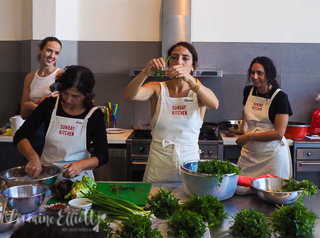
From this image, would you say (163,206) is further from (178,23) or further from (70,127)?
(178,23)

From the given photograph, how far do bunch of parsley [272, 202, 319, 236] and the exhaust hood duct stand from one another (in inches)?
123

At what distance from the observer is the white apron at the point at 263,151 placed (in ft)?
11.5

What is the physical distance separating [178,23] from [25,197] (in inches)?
127

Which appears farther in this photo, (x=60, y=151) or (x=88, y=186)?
(x=60, y=151)

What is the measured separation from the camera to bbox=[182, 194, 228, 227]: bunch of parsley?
5.90 ft

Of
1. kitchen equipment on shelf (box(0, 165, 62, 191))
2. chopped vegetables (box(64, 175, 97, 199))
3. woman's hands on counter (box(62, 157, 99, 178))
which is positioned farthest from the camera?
woman's hands on counter (box(62, 157, 99, 178))

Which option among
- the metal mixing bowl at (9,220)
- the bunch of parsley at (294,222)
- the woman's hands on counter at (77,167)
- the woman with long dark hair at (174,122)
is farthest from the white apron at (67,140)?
the bunch of parsley at (294,222)

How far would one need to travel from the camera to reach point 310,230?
1680 mm

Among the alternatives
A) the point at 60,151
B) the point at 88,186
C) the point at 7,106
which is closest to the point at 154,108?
the point at 60,151

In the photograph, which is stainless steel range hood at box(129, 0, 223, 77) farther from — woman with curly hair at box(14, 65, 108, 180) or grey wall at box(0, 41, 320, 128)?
woman with curly hair at box(14, 65, 108, 180)

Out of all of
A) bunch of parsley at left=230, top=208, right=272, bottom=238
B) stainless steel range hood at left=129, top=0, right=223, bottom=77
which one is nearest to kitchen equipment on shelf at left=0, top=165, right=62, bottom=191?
bunch of parsley at left=230, top=208, right=272, bottom=238

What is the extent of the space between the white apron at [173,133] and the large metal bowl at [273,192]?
0.70 meters

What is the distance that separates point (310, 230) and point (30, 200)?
133 centimetres

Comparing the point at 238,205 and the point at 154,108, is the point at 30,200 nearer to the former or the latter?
the point at 238,205
